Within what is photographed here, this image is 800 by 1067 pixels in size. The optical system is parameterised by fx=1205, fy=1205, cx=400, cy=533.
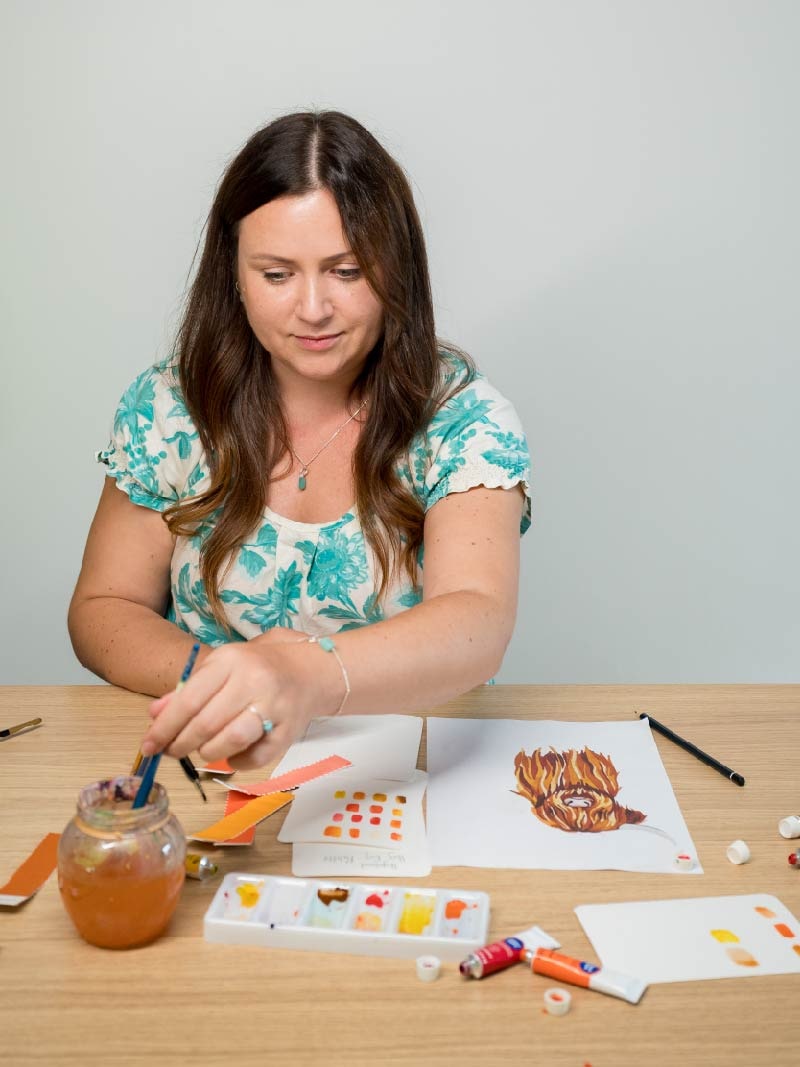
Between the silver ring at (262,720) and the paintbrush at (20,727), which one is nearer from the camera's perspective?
the silver ring at (262,720)

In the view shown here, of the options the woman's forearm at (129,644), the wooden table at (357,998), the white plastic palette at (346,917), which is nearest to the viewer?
the wooden table at (357,998)

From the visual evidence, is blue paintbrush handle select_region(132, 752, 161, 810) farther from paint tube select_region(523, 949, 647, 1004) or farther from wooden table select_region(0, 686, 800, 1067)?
paint tube select_region(523, 949, 647, 1004)

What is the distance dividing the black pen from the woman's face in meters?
0.60

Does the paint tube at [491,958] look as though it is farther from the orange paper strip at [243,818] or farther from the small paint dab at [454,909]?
the orange paper strip at [243,818]

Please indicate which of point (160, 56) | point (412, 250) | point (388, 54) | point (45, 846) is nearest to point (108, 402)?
point (160, 56)

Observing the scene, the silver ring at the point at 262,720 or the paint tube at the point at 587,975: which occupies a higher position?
the silver ring at the point at 262,720

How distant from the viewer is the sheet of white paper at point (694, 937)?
910 millimetres

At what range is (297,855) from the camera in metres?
1.06

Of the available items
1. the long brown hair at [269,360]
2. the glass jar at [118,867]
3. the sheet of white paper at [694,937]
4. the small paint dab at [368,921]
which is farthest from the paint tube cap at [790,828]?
the long brown hair at [269,360]

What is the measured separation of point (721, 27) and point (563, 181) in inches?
16.7

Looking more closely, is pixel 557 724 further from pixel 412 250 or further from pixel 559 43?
pixel 559 43

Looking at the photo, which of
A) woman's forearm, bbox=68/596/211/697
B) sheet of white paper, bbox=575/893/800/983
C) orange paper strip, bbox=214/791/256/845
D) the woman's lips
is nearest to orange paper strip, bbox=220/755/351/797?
orange paper strip, bbox=214/791/256/845

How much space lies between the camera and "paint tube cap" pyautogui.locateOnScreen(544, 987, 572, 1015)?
852mm

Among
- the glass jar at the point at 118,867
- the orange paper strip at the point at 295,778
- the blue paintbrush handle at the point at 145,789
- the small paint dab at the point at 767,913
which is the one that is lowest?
the orange paper strip at the point at 295,778
